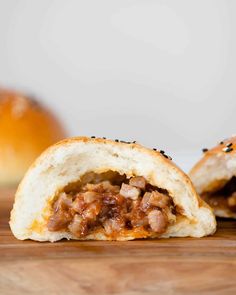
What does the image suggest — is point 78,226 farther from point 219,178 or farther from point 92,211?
point 219,178

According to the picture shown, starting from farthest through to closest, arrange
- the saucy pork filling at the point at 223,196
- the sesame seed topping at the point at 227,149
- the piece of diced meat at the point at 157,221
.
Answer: the saucy pork filling at the point at 223,196
the sesame seed topping at the point at 227,149
the piece of diced meat at the point at 157,221

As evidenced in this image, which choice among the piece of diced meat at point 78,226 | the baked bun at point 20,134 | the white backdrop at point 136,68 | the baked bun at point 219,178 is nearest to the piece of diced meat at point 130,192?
the piece of diced meat at point 78,226

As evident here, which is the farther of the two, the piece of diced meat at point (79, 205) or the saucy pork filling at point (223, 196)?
the saucy pork filling at point (223, 196)

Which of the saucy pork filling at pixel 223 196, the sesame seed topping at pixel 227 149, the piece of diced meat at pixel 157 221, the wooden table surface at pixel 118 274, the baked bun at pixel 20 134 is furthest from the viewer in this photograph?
the baked bun at pixel 20 134

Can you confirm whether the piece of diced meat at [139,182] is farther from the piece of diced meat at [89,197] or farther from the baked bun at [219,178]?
the baked bun at [219,178]

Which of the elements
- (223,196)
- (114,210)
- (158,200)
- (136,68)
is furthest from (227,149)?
(136,68)

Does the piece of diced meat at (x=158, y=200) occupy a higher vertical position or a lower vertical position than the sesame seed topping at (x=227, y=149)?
lower

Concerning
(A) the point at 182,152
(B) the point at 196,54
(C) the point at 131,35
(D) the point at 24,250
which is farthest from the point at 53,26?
(D) the point at 24,250

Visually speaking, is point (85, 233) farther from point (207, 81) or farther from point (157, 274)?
point (207, 81)

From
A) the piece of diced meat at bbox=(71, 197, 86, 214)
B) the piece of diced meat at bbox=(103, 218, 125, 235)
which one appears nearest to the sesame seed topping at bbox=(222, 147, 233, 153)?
the piece of diced meat at bbox=(103, 218, 125, 235)
